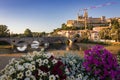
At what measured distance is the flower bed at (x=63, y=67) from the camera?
605 cm

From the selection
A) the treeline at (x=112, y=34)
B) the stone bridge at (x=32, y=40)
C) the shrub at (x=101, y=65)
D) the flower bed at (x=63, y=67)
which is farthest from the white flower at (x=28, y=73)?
the treeline at (x=112, y=34)

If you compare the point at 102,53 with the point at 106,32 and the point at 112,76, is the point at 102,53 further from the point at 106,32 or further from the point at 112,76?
the point at 106,32

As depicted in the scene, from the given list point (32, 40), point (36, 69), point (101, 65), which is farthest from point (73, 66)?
point (32, 40)

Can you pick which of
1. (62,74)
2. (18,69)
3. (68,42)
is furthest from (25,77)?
(68,42)

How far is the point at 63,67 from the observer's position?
253 inches

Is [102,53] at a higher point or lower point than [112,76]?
higher

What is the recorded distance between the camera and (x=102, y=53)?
7.11 m

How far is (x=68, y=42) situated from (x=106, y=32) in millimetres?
12113

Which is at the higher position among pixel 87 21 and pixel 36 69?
pixel 87 21

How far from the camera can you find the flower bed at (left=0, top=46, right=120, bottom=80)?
6051 mm

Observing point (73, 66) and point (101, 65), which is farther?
point (73, 66)

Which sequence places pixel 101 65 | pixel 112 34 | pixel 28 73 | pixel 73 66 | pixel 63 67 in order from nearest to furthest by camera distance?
pixel 28 73, pixel 63 67, pixel 101 65, pixel 73 66, pixel 112 34

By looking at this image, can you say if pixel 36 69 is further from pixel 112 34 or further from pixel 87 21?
pixel 87 21

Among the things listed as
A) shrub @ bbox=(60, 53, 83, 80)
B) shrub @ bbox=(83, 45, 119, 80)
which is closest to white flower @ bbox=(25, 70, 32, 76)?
shrub @ bbox=(60, 53, 83, 80)
